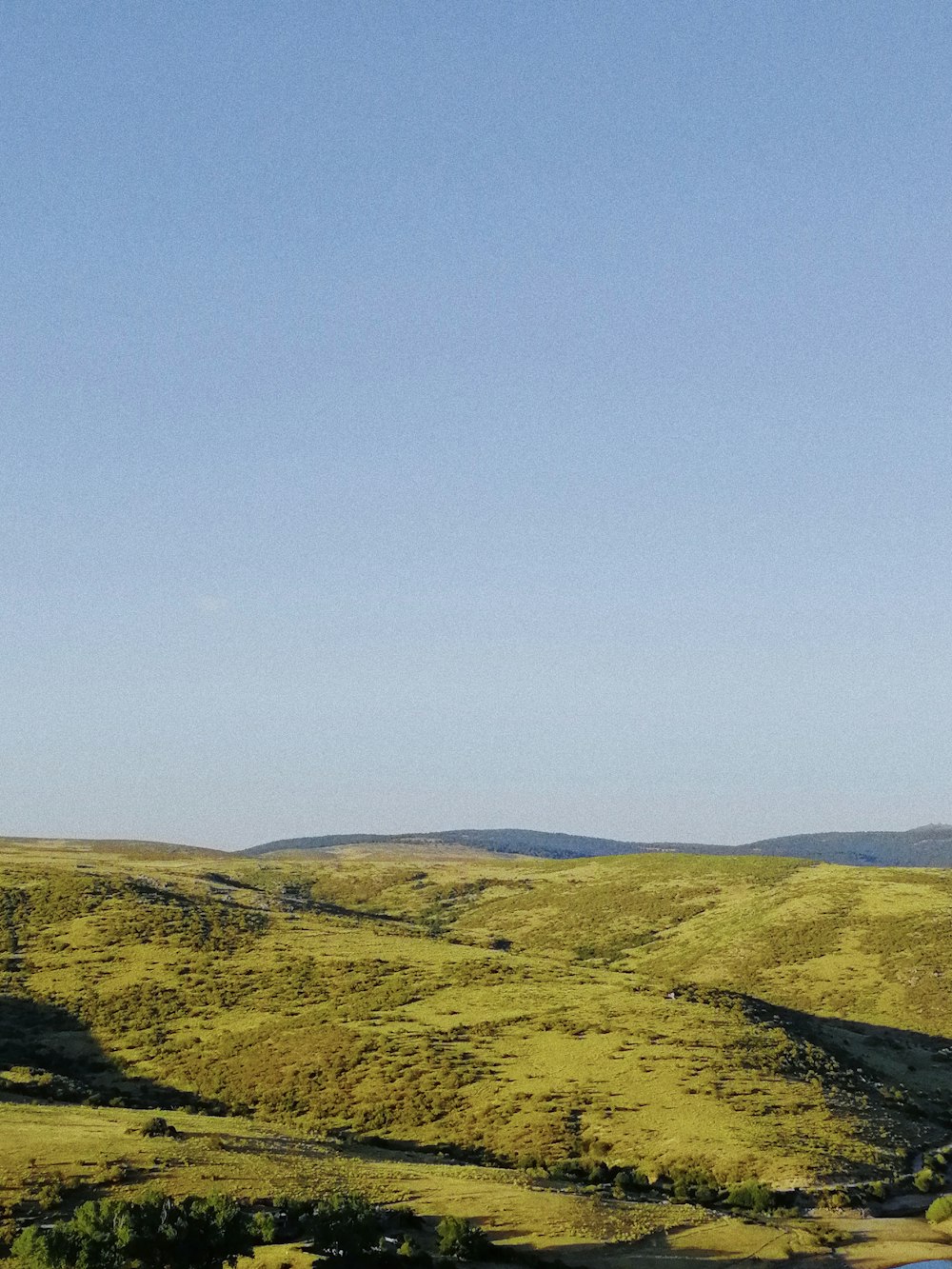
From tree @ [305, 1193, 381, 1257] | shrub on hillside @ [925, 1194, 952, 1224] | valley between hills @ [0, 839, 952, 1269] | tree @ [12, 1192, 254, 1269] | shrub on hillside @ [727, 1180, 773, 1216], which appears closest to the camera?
tree @ [12, 1192, 254, 1269]

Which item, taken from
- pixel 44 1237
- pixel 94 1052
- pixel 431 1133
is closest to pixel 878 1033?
pixel 431 1133

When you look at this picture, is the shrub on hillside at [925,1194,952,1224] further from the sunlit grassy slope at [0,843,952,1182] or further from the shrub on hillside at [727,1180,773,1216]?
the shrub on hillside at [727,1180,773,1216]

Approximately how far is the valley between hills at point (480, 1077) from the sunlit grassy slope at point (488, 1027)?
0.25 m

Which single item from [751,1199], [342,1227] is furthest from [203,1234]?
[751,1199]

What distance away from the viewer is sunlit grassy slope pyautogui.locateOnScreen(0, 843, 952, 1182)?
46.5 meters

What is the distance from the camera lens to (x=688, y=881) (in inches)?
5910

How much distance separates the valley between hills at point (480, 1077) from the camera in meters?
32.6

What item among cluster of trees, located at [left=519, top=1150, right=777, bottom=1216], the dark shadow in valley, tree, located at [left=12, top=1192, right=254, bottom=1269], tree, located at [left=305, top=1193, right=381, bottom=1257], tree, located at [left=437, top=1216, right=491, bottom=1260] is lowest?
the dark shadow in valley

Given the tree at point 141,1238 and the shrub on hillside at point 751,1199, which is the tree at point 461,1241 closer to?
the tree at point 141,1238

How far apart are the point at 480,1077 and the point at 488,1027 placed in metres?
7.78

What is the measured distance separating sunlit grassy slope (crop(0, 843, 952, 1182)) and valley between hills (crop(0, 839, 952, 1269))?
0.25 metres

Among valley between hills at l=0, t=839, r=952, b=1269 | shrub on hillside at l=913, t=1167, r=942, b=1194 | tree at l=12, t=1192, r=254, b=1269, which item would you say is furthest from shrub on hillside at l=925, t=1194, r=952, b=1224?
tree at l=12, t=1192, r=254, b=1269

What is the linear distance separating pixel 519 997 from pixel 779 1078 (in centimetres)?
1775

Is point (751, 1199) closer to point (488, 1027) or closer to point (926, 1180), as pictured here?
point (926, 1180)
